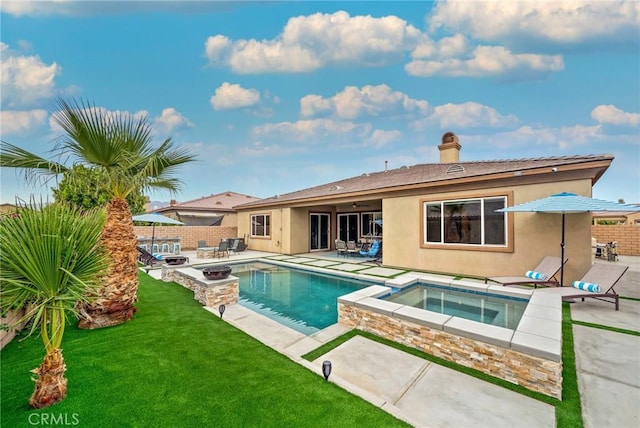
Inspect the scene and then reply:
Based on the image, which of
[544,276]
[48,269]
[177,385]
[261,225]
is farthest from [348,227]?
[48,269]

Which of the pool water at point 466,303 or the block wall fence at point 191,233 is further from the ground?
the block wall fence at point 191,233

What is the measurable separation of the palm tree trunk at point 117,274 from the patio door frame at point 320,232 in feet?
42.8

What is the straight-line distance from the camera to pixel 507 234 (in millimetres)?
8969

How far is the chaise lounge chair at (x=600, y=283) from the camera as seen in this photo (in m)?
6.09

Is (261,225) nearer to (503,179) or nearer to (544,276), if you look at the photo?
(503,179)

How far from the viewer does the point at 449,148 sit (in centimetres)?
1644

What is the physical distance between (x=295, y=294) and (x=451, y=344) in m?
5.30

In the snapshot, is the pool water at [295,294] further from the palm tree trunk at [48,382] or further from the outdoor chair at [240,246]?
the outdoor chair at [240,246]

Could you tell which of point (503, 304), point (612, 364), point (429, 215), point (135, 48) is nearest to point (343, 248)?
point (429, 215)

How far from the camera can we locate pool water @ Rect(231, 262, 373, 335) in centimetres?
645

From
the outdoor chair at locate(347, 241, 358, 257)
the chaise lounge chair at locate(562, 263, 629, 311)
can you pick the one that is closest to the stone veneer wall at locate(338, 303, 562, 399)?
the chaise lounge chair at locate(562, 263, 629, 311)

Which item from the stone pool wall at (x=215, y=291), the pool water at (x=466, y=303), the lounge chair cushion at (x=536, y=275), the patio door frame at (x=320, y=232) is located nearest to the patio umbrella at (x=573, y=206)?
the lounge chair cushion at (x=536, y=275)

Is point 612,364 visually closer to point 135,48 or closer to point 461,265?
point 461,265

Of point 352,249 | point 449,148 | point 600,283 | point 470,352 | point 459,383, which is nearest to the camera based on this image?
point 459,383
